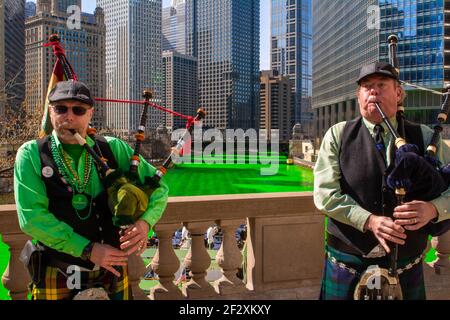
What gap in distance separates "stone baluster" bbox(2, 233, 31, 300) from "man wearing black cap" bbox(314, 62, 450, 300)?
2.44 metres

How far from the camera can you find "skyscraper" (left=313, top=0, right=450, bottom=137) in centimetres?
8281

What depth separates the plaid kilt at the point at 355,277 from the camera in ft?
10.3

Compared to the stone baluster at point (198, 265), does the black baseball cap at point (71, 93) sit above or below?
above

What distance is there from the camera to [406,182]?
284 centimetres

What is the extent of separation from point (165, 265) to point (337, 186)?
1.99 metres

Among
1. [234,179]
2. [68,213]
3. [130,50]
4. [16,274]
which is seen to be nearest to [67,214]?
[68,213]

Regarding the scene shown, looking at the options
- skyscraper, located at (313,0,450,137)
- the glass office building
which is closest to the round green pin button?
skyscraper, located at (313,0,450,137)

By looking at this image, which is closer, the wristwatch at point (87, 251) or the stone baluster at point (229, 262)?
the wristwatch at point (87, 251)

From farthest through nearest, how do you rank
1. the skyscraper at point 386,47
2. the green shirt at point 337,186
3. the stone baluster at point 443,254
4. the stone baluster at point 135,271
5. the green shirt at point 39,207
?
1. the skyscraper at point 386,47
2. the stone baluster at point 443,254
3. the stone baluster at point 135,271
4. the green shirt at point 337,186
5. the green shirt at point 39,207

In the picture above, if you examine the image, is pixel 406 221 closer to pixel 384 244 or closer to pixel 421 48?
pixel 384 244

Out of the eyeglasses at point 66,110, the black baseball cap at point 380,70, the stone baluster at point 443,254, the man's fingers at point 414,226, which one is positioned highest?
the black baseball cap at point 380,70

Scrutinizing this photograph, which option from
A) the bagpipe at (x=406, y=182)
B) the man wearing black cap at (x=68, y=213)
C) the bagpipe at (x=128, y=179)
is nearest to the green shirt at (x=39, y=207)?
the man wearing black cap at (x=68, y=213)

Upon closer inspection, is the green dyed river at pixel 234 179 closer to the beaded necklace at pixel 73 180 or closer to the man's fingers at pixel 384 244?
the beaded necklace at pixel 73 180

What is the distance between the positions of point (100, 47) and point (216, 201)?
57.8m
